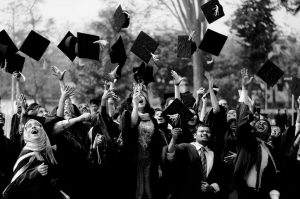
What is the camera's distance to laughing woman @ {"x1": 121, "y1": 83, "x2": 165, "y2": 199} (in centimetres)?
800

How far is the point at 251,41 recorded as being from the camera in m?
45.5

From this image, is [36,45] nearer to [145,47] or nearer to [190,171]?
[145,47]

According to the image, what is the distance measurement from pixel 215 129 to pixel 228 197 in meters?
1.14

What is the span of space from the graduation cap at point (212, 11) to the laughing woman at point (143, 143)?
3.80 meters

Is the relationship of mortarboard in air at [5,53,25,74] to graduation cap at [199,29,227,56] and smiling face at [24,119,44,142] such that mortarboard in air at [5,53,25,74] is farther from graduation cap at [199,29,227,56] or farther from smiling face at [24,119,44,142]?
smiling face at [24,119,44,142]

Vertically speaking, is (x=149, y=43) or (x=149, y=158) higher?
(x=149, y=43)

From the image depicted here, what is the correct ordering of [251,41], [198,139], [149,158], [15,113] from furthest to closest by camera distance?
[251,41] < [15,113] < [149,158] < [198,139]

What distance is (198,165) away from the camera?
7438mm

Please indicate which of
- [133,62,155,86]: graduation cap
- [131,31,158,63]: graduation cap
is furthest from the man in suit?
[131,31,158,63]: graduation cap

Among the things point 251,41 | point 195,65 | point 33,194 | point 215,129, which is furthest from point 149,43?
point 251,41

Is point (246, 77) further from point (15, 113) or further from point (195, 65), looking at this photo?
point (195, 65)

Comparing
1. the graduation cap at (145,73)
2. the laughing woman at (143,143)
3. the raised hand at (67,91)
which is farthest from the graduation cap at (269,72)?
the raised hand at (67,91)

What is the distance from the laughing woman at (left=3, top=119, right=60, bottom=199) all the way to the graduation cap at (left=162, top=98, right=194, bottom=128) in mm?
1828

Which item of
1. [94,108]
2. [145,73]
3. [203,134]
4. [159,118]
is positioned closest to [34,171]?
[203,134]
